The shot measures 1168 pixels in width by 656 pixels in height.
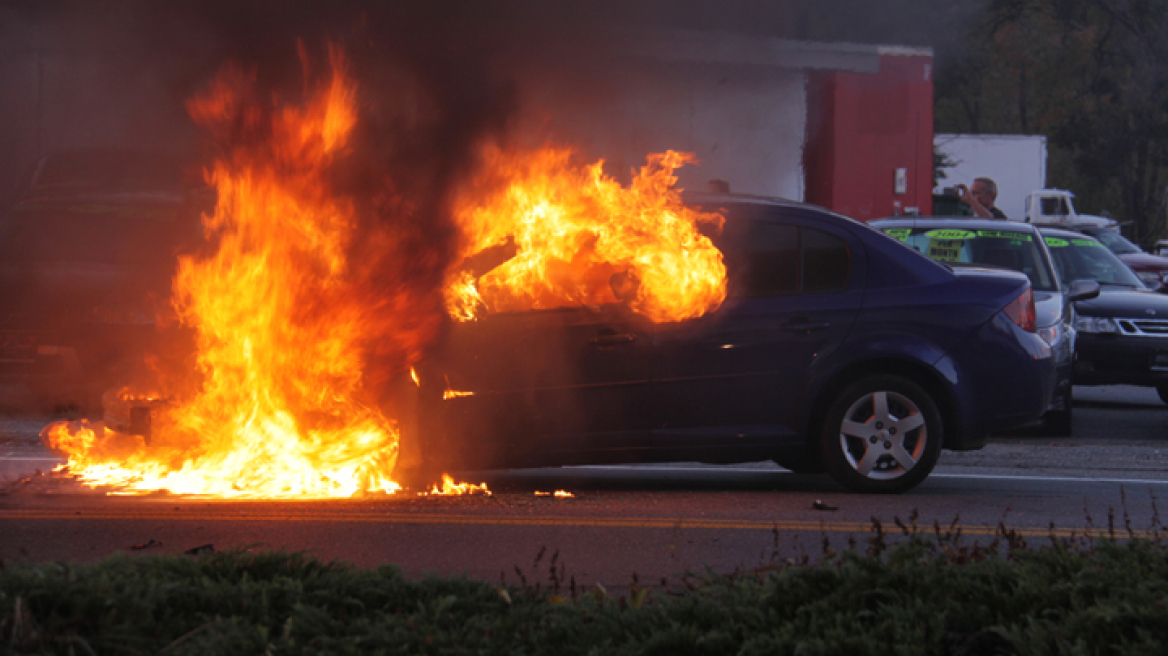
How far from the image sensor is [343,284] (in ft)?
24.3

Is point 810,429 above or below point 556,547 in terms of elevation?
above

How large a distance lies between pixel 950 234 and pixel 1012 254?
615mm

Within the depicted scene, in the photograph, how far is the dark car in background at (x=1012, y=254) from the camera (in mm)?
10164

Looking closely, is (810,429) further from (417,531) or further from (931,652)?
(931,652)

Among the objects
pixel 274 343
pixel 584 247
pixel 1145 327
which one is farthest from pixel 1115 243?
pixel 274 343

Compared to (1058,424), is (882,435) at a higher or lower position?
lower

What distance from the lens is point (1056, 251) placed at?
44.3ft

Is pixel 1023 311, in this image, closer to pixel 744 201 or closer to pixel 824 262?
pixel 824 262

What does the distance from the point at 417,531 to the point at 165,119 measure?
16.5ft

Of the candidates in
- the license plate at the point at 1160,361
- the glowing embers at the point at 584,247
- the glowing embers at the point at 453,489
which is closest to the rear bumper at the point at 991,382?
the glowing embers at the point at 584,247

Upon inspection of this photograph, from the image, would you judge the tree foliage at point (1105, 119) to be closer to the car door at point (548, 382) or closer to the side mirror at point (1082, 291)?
the side mirror at point (1082, 291)

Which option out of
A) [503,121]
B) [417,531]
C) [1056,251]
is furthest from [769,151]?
[417,531]

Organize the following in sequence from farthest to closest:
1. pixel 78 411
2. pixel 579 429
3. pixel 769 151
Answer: pixel 769 151 < pixel 78 411 < pixel 579 429

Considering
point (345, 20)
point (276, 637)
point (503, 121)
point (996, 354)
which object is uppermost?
point (345, 20)
